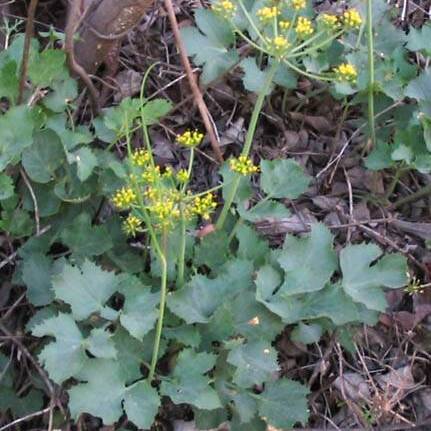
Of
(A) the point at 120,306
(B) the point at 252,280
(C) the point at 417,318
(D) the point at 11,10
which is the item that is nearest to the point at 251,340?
(B) the point at 252,280

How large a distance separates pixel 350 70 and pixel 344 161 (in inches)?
24.9

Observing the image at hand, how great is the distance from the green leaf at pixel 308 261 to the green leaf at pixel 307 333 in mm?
125

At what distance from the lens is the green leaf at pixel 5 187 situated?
185 cm

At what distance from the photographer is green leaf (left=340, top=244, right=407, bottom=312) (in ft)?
6.29

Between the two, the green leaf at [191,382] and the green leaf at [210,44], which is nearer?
the green leaf at [191,382]

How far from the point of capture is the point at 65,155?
1948 millimetres

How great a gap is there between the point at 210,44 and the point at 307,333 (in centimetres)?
76

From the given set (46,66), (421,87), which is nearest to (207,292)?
(46,66)

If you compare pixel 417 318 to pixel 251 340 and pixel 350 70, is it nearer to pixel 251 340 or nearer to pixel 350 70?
pixel 251 340

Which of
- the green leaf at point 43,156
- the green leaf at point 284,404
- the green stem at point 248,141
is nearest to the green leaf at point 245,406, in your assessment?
the green leaf at point 284,404

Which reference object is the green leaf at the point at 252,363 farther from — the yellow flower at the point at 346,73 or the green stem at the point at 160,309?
the yellow flower at the point at 346,73

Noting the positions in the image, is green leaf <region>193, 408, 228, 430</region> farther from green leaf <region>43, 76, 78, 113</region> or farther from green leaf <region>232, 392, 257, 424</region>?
green leaf <region>43, 76, 78, 113</region>

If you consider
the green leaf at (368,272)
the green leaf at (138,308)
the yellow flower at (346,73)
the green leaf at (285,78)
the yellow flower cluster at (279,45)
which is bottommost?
the green leaf at (368,272)

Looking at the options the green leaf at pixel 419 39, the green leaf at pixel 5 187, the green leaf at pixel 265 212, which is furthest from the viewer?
the green leaf at pixel 419 39
